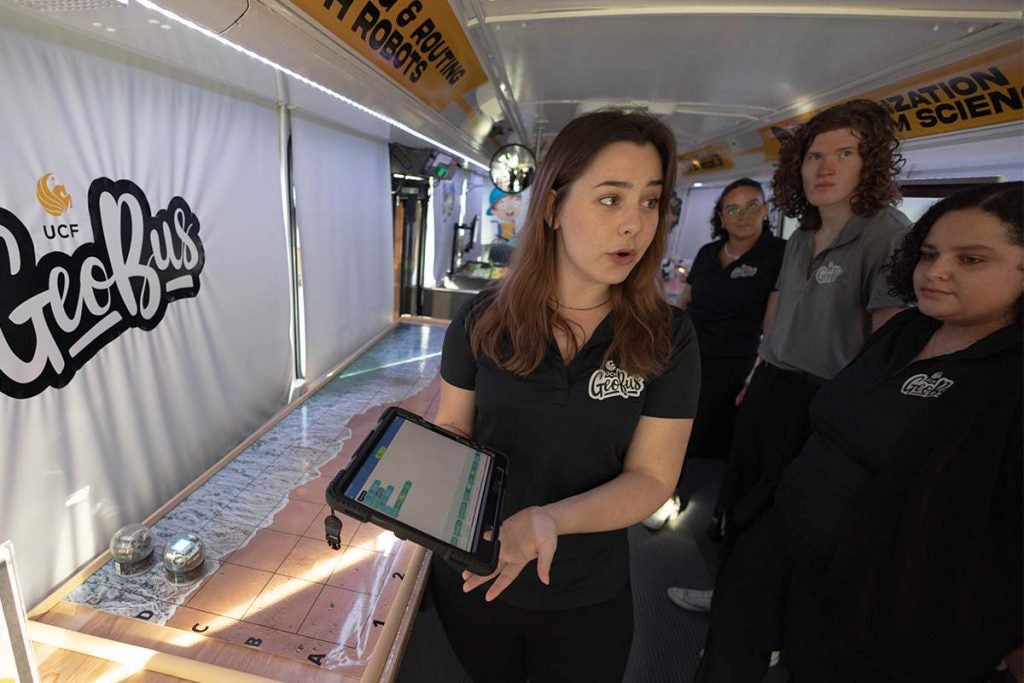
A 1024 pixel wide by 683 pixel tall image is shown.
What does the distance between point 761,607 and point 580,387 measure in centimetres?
105

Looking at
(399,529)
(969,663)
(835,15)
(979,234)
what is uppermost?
(835,15)

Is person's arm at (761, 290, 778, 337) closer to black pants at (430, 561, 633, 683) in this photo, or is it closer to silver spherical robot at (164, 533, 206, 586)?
black pants at (430, 561, 633, 683)

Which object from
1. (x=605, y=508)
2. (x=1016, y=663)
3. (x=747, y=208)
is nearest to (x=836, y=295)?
(x=747, y=208)

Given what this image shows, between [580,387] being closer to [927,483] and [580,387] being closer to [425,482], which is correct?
[425,482]

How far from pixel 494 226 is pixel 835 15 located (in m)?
6.82

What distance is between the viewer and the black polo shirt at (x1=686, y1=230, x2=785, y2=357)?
244 centimetres

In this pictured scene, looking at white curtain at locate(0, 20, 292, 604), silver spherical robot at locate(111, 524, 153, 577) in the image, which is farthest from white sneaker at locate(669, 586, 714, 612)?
white curtain at locate(0, 20, 292, 604)

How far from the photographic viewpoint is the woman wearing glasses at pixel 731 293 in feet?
8.13

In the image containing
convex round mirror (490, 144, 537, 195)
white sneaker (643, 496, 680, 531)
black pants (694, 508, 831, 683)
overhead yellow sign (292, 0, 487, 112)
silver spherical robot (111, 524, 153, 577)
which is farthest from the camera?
convex round mirror (490, 144, 537, 195)

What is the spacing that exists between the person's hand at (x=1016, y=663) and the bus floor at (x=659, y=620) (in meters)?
1.18

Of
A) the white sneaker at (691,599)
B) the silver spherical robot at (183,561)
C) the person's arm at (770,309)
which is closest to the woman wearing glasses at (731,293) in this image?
the person's arm at (770,309)

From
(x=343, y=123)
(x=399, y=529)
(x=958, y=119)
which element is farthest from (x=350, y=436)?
(x=958, y=119)

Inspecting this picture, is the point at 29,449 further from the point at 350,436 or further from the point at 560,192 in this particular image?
the point at 560,192

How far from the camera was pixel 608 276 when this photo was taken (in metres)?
0.98
